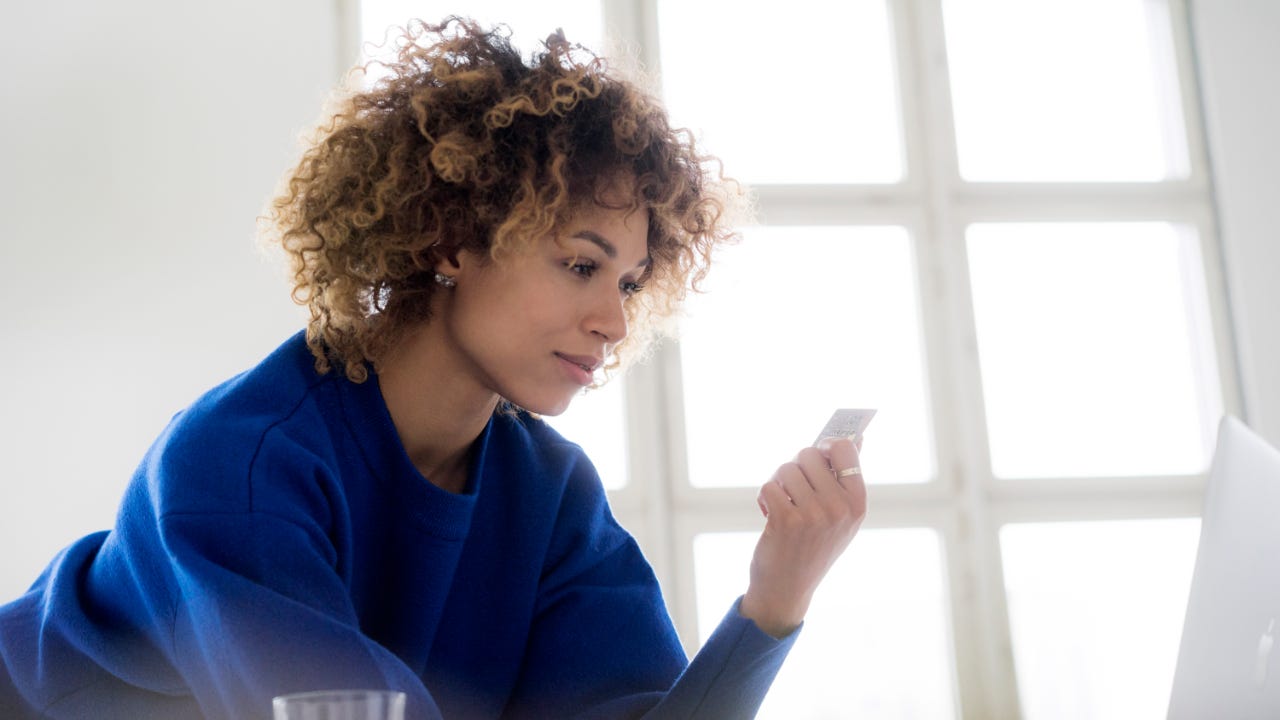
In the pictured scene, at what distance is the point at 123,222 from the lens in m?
2.78

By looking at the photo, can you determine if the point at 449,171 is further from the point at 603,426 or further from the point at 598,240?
the point at 603,426

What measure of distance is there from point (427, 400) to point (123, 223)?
180 centimetres

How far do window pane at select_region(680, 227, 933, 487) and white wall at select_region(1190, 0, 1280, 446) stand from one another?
0.91m

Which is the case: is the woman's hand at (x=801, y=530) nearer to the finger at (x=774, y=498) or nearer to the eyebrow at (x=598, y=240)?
the finger at (x=774, y=498)

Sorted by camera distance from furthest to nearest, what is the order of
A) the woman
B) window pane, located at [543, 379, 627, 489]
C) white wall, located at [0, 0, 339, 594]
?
1. window pane, located at [543, 379, 627, 489]
2. white wall, located at [0, 0, 339, 594]
3. the woman

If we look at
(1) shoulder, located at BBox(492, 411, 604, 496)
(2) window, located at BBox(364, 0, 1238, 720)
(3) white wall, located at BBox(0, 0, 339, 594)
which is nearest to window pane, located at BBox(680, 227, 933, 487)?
(2) window, located at BBox(364, 0, 1238, 720)

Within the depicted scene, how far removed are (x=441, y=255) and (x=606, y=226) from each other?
0.20m

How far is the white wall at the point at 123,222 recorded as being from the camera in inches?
105

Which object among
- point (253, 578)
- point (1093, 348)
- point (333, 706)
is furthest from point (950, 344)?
point (333, 706)

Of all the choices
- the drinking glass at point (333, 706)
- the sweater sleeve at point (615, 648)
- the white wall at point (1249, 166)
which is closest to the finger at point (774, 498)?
the sweater sleeve at point (615, 648)

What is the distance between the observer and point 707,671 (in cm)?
117

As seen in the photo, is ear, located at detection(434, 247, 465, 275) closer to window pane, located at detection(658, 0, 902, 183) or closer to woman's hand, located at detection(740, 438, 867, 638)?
woman's hand, located at detection(740, 438, 867, 638)

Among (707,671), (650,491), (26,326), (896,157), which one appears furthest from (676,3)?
(707,671)

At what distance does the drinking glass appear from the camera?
584 mm
